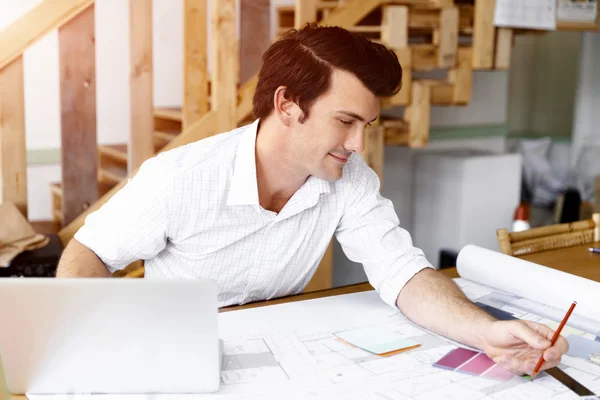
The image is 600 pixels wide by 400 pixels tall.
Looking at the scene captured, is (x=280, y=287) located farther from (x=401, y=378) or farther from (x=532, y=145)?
(x=532, y=145)

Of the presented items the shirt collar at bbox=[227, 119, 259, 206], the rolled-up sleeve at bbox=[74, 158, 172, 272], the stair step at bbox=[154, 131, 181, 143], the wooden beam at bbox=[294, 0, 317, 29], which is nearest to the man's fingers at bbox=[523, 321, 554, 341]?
the shirt collar at bbox=[227, 119, 259, 206]

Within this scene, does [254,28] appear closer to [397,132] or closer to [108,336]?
[397,132]

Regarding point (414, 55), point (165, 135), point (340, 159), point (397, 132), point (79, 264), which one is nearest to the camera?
point (79, 264)

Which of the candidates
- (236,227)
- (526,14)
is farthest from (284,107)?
(526,14)

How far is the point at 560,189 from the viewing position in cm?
472

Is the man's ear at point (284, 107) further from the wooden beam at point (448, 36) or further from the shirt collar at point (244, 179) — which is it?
the wooden beam at point (448, 36)

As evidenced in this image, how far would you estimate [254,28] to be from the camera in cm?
332

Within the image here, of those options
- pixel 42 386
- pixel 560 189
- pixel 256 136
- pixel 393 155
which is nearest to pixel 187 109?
pixel 256 136

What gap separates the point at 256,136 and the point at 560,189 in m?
3.50

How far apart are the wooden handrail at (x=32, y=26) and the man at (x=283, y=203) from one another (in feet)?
4.31

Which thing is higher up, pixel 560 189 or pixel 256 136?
pixel 256 136

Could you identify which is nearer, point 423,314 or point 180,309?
point 180,309

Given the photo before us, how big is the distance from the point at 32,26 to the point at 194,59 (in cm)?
62

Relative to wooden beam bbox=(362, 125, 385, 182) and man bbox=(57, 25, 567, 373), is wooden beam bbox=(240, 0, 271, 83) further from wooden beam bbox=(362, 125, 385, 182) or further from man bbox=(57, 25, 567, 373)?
man bbox=(57, 25, 567, 373)
